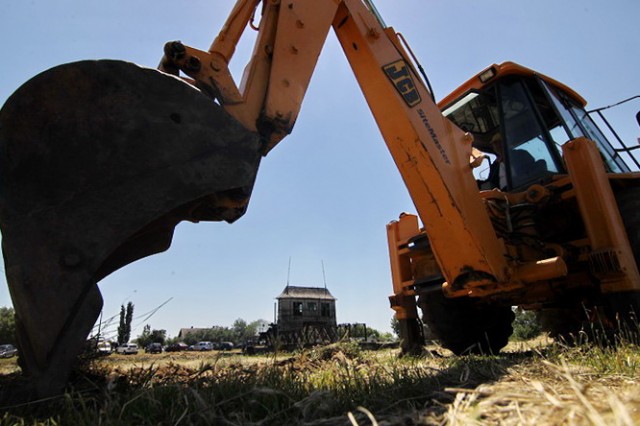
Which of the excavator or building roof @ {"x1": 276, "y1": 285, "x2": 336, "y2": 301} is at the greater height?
building roof @ {"x1": 276, "y1": 285, "x2": 336, "y2": 301}

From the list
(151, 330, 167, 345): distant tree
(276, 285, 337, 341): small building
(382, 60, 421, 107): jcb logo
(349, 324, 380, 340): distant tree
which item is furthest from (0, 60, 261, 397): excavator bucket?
(151, 330, 167, 345): distant tree

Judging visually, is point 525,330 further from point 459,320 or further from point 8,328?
point 8,328

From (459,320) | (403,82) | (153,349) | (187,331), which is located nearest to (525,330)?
(459,320)

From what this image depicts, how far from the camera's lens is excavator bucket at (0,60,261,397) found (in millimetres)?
1801

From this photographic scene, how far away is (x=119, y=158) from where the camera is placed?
2.16 m

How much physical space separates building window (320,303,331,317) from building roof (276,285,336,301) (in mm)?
1082

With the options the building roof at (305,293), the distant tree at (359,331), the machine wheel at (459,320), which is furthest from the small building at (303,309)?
the machine wheel at (459,320)

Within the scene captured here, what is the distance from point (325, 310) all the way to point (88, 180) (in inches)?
1667

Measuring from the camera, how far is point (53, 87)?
2.11 m

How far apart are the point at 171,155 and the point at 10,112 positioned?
0.79m

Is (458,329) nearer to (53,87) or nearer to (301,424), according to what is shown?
(301,424)

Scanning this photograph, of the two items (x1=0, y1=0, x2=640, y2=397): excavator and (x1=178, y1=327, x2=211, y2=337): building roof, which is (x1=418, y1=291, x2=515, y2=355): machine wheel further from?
(x1=178, y1=327, x2=211, y2=337): building roof

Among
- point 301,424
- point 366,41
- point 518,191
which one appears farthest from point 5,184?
point 518,191

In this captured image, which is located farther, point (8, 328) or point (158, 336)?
point (158, 336)
